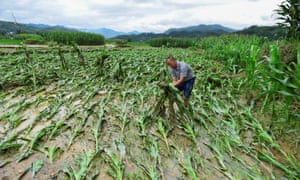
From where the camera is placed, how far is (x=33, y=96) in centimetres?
454

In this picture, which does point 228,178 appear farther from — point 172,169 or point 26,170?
point 26,170

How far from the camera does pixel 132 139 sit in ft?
9.26

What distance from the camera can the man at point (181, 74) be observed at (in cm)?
359

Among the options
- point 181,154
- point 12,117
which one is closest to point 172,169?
point 181,154

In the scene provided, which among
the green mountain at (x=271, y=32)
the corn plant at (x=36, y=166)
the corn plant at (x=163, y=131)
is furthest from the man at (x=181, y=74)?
the green mountain at (x=271, y=32)

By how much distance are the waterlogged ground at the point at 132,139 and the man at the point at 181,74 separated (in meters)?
0.45

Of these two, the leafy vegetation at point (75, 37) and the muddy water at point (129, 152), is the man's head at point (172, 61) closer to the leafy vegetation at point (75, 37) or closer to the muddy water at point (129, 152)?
the muddy water at point (129, 152)

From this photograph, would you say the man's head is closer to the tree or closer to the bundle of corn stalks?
the bundle of corn stalks

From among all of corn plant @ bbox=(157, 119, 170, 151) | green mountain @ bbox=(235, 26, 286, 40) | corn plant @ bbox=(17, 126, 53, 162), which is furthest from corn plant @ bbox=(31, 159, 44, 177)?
green mountain @ bbox=(235, 26, 286, 40)

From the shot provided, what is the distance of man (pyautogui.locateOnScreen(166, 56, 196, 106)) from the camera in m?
3.59

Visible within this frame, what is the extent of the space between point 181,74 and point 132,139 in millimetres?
1418

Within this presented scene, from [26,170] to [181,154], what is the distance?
165 cm

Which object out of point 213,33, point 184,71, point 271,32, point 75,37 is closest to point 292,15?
point 271,32

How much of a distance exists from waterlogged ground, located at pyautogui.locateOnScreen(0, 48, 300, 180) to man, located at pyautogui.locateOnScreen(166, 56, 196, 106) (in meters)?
0.45
